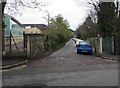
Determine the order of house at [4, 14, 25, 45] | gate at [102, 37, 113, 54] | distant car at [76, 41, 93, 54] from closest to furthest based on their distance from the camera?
gate at [102, 37, 113, 54] < distant car at [76, 41, 93, 54] < house at [4, 14, 25, 45]

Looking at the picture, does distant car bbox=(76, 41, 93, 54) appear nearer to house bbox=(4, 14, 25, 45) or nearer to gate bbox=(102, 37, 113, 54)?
gate bbox=(102, 37, 113, 54)

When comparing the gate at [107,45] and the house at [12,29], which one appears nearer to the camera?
the gate at [107,45]

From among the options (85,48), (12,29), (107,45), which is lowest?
(85,48)

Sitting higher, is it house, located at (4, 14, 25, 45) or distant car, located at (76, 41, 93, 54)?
house, located at (4, 14, 25, 45)

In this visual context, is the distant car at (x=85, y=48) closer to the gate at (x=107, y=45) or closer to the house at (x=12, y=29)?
the gate at (x=107, y=45)

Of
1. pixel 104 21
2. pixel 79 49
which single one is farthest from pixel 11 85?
pixel 104 21

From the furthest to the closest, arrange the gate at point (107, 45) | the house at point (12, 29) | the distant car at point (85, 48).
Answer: the house at point (12, 29) → the distant car at point (85, 48) → the gate at point (107, 45)

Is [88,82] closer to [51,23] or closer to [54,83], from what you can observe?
[54,83]

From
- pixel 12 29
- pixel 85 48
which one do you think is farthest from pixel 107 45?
pixel 12 29

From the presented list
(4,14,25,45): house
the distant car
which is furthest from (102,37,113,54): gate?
(4,14,25,45): house

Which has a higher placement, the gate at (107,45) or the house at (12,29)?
the house at (12,29)

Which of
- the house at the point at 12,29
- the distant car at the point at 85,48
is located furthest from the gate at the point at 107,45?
the house at the point at 12,29

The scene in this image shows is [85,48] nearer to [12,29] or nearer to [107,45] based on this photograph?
[107,45]

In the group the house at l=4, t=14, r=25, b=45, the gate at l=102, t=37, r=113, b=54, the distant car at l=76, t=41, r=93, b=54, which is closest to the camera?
the gate at l=102, t=37, r=113, b=54
